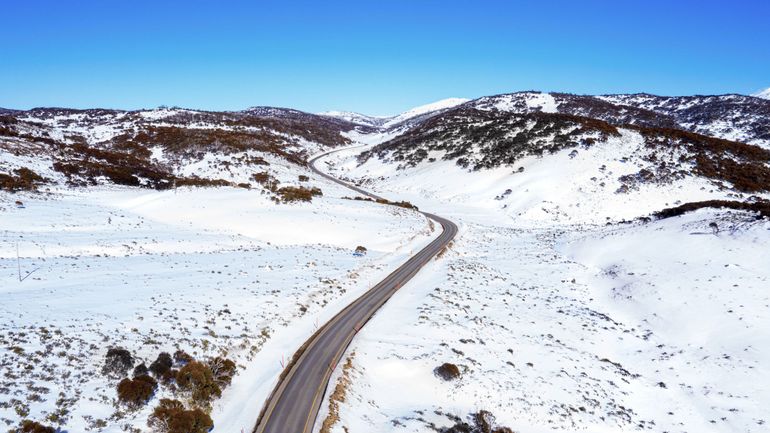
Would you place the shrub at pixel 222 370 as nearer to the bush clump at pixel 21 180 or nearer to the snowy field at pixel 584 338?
the snowy field at pixel 584 338

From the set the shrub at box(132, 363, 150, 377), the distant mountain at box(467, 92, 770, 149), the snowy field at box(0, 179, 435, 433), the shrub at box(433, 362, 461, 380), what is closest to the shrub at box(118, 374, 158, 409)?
the snowy field at box(0, 179, 435, 433)

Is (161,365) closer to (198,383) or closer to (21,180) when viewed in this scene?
(198,383)

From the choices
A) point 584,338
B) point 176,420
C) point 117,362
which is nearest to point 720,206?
point 584,338

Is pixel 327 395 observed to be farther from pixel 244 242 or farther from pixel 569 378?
pixel 244 242

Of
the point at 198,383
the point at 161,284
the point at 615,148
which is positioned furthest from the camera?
the point at 615,148

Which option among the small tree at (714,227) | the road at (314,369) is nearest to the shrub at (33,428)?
the road at (314,369)

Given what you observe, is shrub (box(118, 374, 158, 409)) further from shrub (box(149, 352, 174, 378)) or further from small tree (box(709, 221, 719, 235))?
small tree (box(709, 221, 719, 235))
